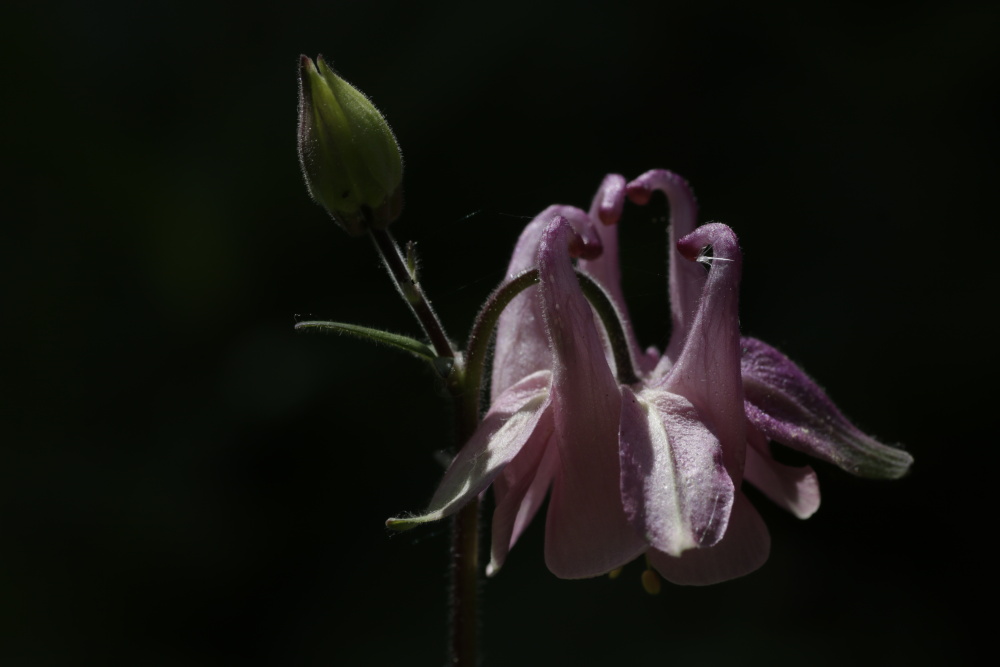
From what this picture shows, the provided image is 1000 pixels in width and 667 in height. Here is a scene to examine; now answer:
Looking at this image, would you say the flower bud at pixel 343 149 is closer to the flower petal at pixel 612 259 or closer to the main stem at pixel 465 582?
the flower petal at pixel 612 259

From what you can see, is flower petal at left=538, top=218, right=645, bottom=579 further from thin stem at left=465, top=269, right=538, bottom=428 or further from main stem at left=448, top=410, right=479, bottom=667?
main stem at left=448, top=410, right=479, bottom=667

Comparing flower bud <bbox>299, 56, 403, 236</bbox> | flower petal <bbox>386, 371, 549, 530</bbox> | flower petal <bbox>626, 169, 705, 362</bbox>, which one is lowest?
flower petal <bbox>386, 371, 549, 530</bbox>

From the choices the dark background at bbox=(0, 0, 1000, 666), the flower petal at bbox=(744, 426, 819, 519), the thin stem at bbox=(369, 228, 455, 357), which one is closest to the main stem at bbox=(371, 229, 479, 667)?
the thin stem at bbox=(369, 228, 455, 357)

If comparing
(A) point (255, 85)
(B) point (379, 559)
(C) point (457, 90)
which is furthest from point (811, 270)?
(A) point (255, 85)

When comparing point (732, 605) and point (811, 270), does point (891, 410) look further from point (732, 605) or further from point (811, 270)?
point (732, 605)

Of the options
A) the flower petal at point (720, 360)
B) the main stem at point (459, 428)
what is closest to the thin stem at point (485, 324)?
the main stem at point (459, 428)

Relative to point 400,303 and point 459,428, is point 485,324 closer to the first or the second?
point 459,428

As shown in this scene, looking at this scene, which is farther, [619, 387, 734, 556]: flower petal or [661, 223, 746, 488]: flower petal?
[661, 223, 746, 488]: flower petal
